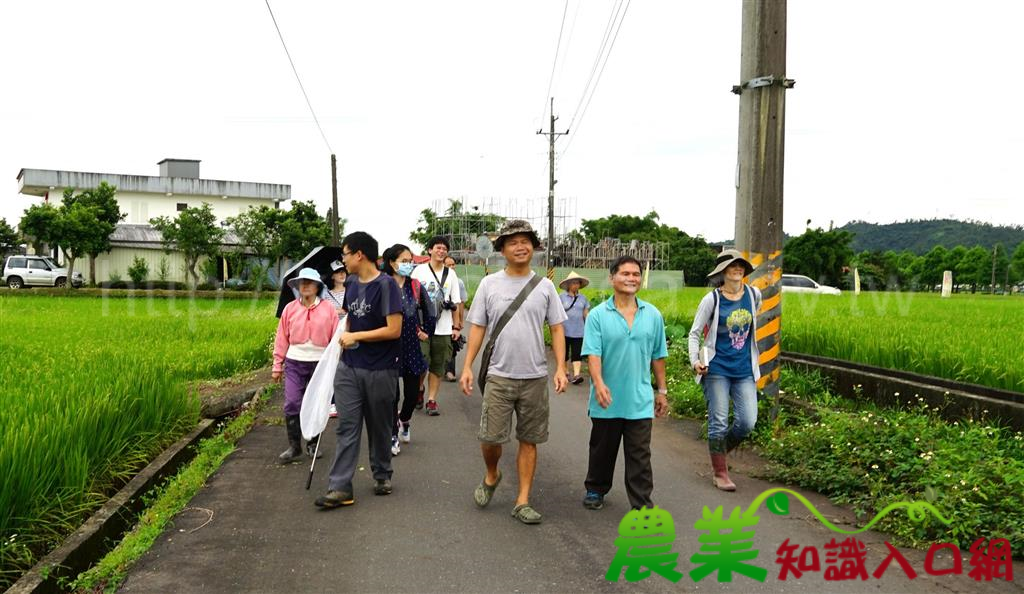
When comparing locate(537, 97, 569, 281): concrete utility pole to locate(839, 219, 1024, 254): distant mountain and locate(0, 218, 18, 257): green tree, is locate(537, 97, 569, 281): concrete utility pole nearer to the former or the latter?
locate(0, 218, 18, 257): green tree

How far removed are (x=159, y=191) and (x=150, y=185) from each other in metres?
0.71

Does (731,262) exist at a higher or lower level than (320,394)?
higher

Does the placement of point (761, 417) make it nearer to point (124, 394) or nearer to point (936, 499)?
point (936, 499)

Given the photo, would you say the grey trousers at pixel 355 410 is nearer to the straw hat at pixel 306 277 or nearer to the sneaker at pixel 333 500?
the sneaker at pixel 333 500

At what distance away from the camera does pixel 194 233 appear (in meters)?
38.6

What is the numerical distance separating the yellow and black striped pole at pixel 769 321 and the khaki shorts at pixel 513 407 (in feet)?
10.3

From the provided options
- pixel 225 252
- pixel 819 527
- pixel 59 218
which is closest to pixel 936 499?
pixel 819 527

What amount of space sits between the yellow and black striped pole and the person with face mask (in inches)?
127

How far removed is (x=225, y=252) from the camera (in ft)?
137

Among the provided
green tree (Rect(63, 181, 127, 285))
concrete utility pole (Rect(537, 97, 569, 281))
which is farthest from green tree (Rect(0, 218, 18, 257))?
concrete utility pole (Rect(537, 97, 569, 281))

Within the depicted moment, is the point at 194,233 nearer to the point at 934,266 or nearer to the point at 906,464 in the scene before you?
the point at 906,464

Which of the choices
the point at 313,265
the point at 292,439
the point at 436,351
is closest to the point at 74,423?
the point at 292,439

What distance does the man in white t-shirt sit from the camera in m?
8.51

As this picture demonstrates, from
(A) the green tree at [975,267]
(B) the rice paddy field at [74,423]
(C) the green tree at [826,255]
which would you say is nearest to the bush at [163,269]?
(B) the rice paddy field at [74,423]
